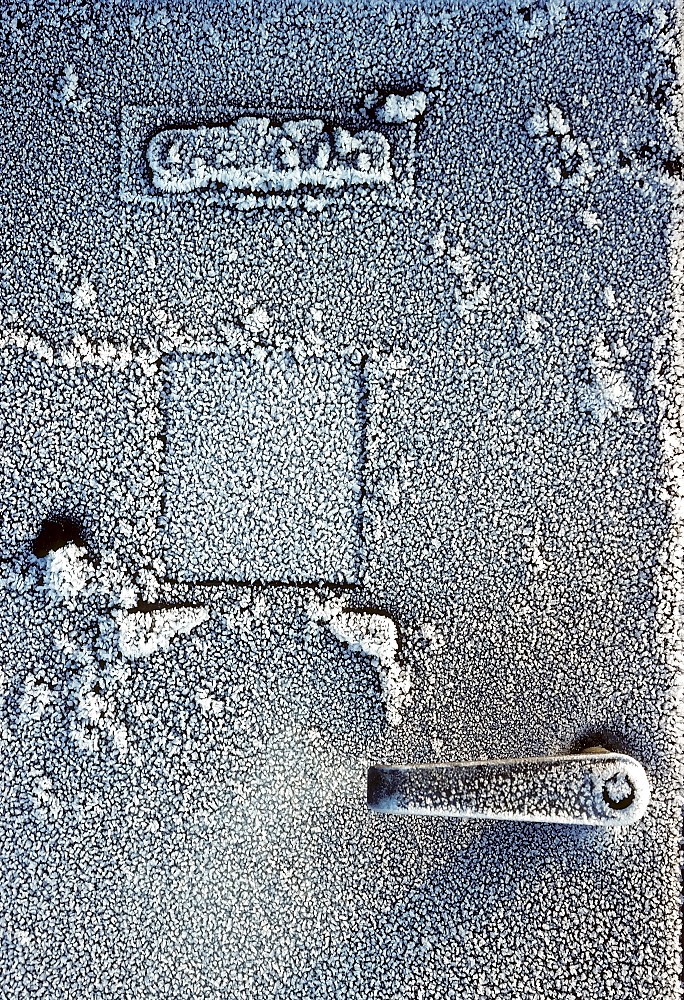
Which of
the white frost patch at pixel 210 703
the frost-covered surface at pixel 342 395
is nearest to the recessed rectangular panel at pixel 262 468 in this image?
the frost-covered surface at pixel 342 395

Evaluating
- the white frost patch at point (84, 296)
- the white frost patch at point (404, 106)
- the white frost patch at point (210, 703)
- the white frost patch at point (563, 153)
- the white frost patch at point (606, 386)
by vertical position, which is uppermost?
the white frost patch at point (404, 106)

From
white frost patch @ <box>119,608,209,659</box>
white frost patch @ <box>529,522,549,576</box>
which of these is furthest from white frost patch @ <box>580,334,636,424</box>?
white frost patch @ <box>119,608,209,659</box>

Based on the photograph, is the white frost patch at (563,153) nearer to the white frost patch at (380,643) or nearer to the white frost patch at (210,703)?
the white frost patch at (380,643)

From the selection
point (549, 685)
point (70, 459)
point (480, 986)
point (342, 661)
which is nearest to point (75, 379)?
point (70, 459)

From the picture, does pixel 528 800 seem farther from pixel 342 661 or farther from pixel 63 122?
pixel 63 122

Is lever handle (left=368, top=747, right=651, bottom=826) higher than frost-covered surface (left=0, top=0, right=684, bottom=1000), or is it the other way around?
frost-covered surface (left=0, top=0, right=684, bottom=1000)

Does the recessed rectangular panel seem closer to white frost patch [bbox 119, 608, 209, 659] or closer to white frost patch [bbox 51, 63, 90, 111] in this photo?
white frost patch [bbox 119, 608, 209, 659]

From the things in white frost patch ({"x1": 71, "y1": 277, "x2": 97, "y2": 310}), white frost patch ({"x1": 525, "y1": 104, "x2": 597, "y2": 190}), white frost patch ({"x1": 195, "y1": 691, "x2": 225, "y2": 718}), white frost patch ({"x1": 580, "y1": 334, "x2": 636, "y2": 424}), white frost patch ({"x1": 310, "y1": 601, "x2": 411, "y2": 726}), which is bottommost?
white frost patch ({"x1": 195, "y1": 691, "x2": 225, "y2": 718})
